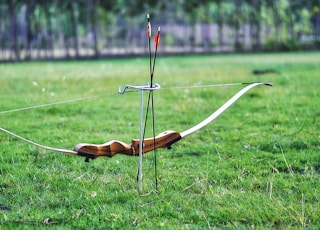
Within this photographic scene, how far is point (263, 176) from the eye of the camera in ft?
17.8

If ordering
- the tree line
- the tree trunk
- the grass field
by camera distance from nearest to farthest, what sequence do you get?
1. the grass field
2. the tree trunk
3. the tree line

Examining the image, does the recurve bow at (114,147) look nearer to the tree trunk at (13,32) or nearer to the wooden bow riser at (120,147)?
the wooden bow riser at (120,147)

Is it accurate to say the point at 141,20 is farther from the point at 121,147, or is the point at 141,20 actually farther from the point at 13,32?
the point at 121,147

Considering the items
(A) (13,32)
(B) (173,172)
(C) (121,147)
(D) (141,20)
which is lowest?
(B) (173,172)

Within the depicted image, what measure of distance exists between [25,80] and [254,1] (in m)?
27.5

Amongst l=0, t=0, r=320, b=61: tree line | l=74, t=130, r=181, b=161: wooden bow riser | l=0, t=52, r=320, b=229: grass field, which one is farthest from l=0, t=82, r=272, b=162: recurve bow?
l=0, t=0, r=320, b=61: tree line

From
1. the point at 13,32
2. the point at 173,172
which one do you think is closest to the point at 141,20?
the point at 13,32

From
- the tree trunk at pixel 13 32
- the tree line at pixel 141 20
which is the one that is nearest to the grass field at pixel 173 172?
the tree trunk at pixel 13 32

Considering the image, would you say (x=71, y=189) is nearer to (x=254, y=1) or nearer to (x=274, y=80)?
(x=274, y=80)

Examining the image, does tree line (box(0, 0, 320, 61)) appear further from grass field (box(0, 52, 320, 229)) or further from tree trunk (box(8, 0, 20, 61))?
grass field (box(0, 52, 320, 229))

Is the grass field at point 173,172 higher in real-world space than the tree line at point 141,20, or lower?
lower

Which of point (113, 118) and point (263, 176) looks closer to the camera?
point (263, 176)

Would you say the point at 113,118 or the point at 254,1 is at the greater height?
the point at 254,1

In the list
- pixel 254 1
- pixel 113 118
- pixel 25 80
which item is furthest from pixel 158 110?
pixel 254 1
